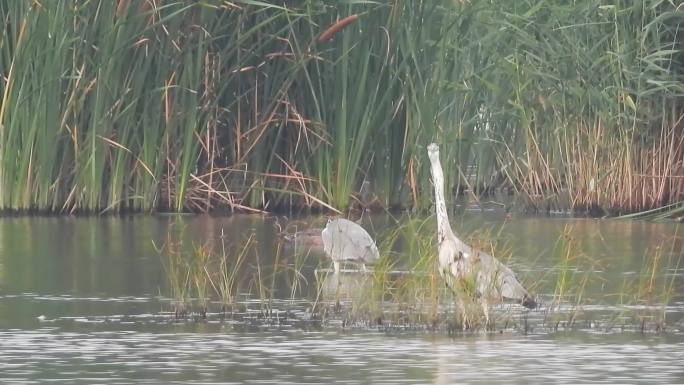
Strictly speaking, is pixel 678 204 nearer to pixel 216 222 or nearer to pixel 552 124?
pixel 552 124

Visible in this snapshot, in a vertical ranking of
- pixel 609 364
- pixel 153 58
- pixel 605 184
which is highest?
pixel 153 58

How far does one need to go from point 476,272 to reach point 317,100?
28.8 feet

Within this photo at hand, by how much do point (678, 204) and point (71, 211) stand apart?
5548mm

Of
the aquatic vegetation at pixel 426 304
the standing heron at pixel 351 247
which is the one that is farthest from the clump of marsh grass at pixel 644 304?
the standing heron at pixel 351 247

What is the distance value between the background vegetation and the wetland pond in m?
3.04

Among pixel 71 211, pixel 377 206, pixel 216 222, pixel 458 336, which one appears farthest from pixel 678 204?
pixel 458 336

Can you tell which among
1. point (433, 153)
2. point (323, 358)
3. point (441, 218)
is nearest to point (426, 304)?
point (441, 218)

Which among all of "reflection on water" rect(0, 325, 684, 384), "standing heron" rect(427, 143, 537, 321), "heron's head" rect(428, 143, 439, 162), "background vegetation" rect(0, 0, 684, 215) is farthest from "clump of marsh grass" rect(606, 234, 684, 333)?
"background vegetation" rect(0, 0, 684, 215)

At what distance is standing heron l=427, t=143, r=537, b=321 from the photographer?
9.55 meters

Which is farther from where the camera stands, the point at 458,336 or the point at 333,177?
the point at 333,177

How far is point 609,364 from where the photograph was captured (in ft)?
27.6

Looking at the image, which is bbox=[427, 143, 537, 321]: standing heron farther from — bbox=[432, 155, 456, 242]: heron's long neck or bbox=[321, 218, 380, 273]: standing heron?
bbox=[321, 218, 380, 273]: standing heron

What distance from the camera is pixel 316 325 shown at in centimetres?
988

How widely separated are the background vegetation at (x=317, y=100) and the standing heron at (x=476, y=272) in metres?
7.02
